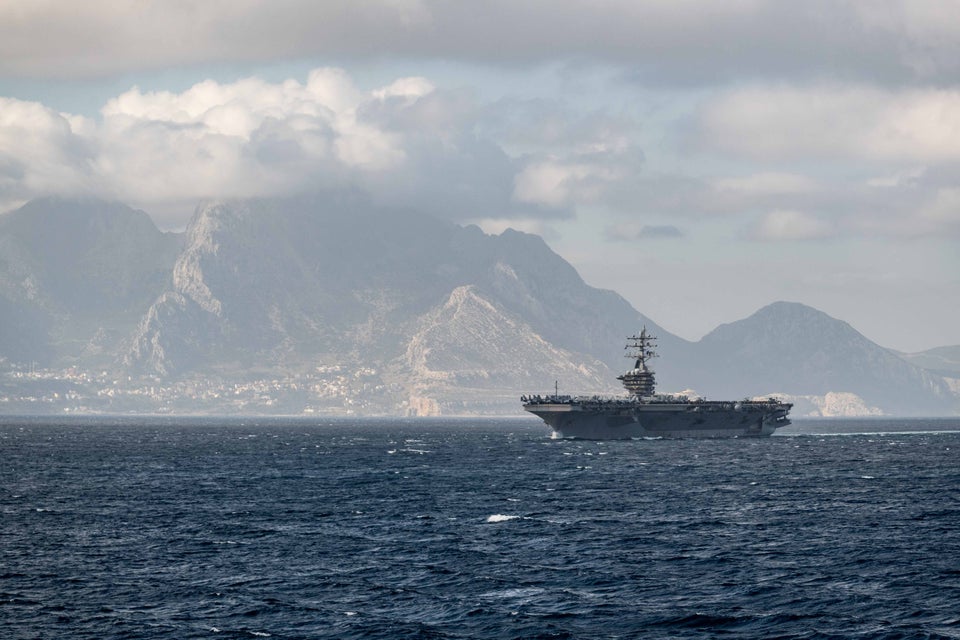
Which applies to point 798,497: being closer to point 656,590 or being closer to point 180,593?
point 656,590

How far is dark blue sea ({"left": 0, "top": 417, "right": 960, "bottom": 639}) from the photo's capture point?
49469 mm

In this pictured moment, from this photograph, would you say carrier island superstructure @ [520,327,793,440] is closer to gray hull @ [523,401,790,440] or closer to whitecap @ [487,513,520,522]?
gray hull @ [523,401,790,440]

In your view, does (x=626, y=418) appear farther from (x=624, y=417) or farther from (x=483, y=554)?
(x=483, y=554)

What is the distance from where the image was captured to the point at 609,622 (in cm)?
4916

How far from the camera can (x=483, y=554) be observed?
2589 inches

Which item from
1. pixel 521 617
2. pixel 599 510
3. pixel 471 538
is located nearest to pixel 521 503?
pixel 599 510

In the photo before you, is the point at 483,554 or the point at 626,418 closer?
the point at 483,554

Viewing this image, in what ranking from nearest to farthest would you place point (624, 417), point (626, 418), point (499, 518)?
1. point (499, 518)
2. point (624, 417)
3. point (626, 418)

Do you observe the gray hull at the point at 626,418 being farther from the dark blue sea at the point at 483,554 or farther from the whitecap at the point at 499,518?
the whitecap at the point at 499,518

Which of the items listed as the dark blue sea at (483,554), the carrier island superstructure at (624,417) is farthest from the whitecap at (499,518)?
the carrier island superstructure at (624,417)

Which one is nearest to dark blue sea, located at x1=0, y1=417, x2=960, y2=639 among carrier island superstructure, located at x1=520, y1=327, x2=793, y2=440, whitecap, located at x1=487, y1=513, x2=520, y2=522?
whitecap, located at x1=487, y1=513, x2=520, y2=522

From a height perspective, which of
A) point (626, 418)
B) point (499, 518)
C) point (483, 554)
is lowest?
point (483, 554)

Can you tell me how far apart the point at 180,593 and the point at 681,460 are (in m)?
93.0

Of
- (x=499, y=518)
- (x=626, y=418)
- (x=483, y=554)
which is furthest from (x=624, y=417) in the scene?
(x=483, y=554)
